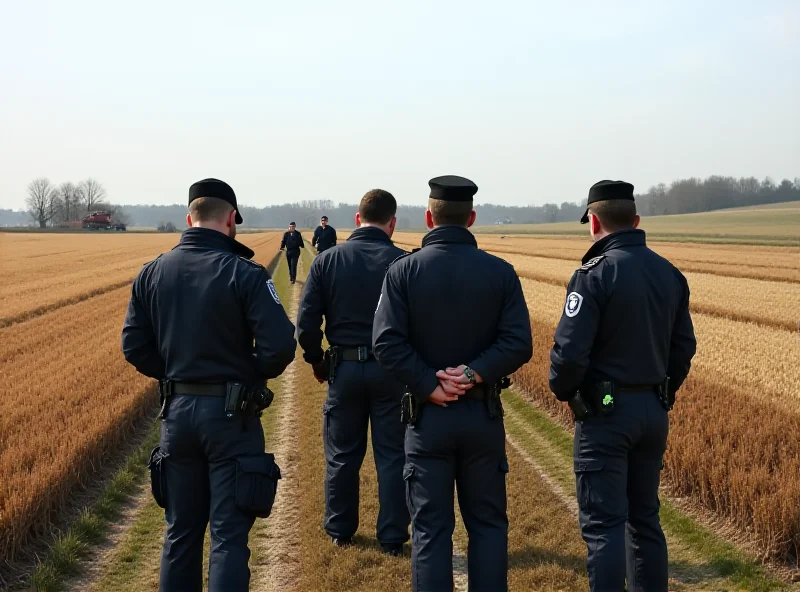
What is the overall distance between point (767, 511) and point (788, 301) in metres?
18.4

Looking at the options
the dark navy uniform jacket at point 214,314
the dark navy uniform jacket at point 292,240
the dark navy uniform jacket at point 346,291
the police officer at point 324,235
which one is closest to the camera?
the dark navy uniform jacket at point 214,314

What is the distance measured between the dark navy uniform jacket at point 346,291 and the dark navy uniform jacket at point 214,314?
61.1 inches

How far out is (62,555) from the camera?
5652 mm

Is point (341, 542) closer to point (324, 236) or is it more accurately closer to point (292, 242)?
point (324, 236)

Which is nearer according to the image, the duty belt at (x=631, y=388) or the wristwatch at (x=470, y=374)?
the wristwatch at (x=470, y=374)

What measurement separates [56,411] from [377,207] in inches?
212

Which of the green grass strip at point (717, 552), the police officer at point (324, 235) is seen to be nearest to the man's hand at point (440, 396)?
the green grass strip at point (717, 552)

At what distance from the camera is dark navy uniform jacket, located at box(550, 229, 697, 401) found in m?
4.36

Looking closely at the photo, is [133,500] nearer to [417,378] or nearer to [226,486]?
[226,486]

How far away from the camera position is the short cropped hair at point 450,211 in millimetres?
4340

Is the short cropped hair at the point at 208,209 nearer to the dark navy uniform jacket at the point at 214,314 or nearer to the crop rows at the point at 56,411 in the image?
the dark navy uniform jacket at the point at 214,314

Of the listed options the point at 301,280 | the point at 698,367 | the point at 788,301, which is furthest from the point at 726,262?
the point at 698,367

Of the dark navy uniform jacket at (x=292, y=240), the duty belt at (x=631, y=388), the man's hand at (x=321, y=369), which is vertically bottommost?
the man's hand at (x=321, y=369)

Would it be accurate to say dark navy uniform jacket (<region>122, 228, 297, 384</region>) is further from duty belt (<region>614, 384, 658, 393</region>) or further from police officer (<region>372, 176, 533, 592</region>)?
duty belt (<region>614, 384, 658, 393</region>)
